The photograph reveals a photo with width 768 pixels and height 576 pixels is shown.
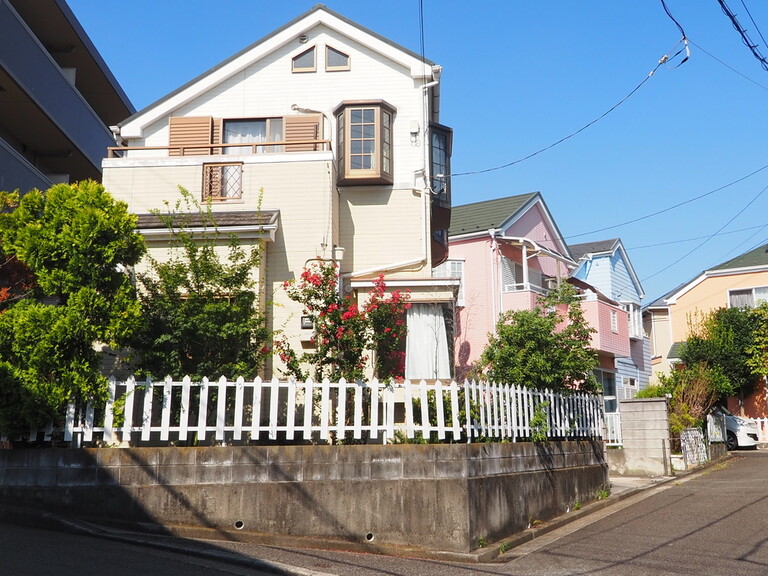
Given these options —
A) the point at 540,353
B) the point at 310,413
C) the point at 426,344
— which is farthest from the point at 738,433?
the point at 310,413

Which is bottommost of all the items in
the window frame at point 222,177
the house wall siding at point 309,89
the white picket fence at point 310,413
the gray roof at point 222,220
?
the white picket fence at point 310,413

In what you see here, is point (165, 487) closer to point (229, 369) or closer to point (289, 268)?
point (229, 369)

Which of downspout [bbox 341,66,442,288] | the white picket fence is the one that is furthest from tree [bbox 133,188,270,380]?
downspout [bbox 341,66,442,288]

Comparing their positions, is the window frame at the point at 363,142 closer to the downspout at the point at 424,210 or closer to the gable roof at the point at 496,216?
the downspout at the point at 424,210

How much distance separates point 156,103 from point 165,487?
10.3 metres

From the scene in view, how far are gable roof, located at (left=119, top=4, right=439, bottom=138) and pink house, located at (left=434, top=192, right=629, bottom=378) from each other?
7694 millimetres

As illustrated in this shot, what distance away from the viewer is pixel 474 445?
8773 mm

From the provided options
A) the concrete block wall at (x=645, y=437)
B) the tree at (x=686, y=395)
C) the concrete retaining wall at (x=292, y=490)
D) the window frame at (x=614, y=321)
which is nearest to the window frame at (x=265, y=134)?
the concrete retaining wall at (x=292, y=490)

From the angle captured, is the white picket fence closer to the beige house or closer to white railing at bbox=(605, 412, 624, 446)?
white railing at bbox=(605, 412, 624, 446)

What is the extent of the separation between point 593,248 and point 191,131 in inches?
822

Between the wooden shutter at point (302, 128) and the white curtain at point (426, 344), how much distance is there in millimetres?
4418

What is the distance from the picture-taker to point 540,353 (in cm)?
1171

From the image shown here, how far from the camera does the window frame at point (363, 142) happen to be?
15.0 metres

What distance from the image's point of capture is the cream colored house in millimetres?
13477
